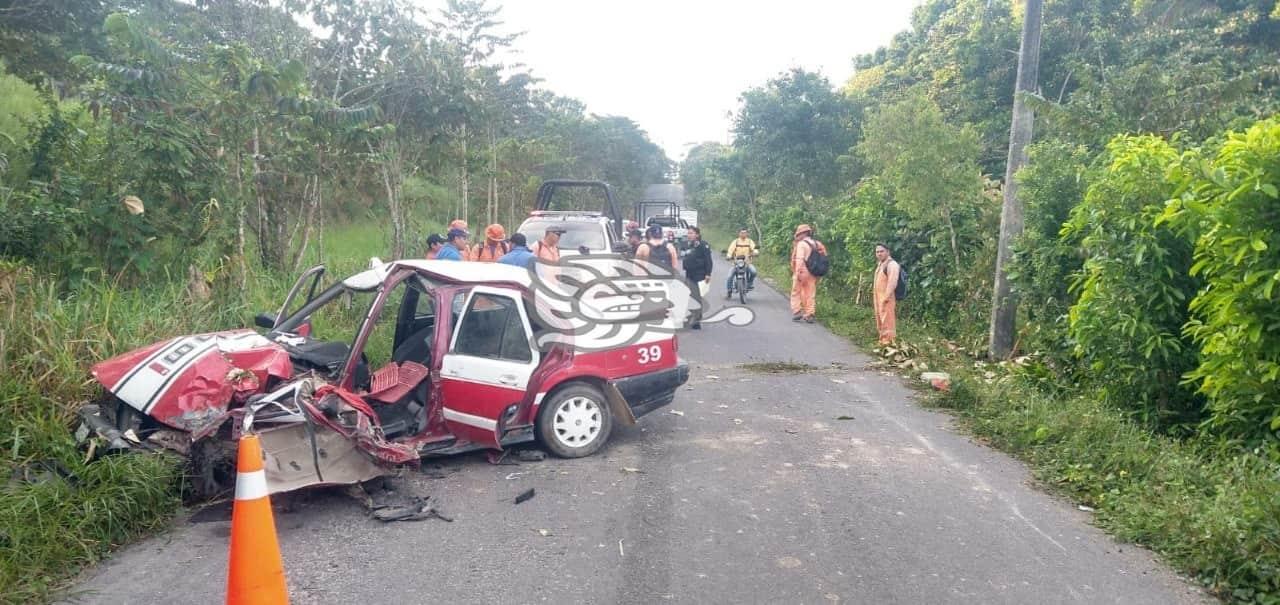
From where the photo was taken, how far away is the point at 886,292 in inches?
468

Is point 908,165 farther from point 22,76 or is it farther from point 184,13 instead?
point 22,76

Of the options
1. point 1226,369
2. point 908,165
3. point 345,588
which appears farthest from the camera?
point 908,165

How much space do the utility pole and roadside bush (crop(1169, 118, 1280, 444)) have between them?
3766mm

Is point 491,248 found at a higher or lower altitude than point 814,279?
higher

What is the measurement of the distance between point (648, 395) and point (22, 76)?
9.82m

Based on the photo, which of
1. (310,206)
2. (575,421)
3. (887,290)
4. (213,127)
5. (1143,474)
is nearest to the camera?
(1143,474)

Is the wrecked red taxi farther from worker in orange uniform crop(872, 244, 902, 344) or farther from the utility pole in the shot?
worker in orange uniform crop(872, 244, 902, 344)

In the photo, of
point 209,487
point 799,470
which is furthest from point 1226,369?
point 209,487

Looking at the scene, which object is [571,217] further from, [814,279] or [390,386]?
[390,386]

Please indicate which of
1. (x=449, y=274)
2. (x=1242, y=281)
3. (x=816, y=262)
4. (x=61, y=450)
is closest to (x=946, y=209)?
(x=816, y=262)

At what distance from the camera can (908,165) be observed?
12.6 m

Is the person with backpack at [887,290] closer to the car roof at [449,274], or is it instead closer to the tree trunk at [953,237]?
the tree trunk at [953,237]

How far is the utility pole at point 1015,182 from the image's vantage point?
9.72 metres

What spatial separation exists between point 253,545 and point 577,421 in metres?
3.30
